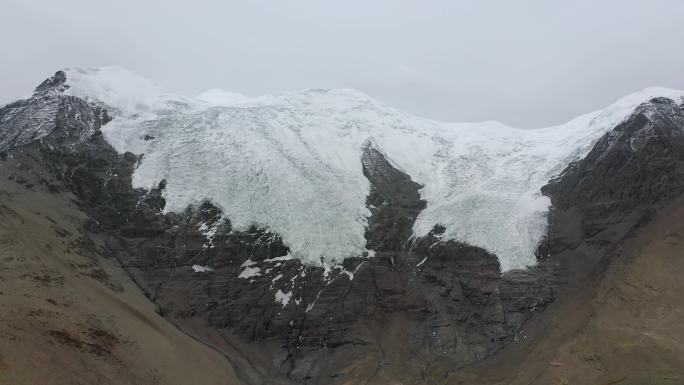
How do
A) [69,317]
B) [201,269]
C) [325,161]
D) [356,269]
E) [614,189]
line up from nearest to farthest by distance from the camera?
[69,317] < [614,189] < [201,269] < [356,269] < [325,161]

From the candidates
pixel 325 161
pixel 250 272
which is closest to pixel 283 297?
pixel 250 272

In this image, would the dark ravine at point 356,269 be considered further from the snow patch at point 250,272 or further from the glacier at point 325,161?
the glacier at point 325,161

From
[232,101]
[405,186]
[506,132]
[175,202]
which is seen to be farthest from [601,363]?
[232,101]

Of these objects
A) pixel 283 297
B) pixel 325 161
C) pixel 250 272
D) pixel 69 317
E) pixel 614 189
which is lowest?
pixel 283 297

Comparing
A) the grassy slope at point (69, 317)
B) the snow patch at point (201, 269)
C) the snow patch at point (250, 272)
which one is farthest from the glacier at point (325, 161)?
the grassy slope at point (69, 317)

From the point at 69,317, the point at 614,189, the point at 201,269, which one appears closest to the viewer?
the point at 69,317

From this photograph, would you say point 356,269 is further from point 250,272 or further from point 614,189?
point 614,189
